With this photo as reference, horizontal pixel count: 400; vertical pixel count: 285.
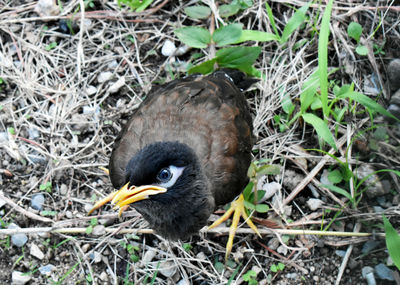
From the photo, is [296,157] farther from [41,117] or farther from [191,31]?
[41,117]

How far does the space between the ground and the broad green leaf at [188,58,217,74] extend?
0.28 meters

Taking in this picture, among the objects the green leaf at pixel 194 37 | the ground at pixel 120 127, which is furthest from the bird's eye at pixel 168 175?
the green leaf at pixel 194 37

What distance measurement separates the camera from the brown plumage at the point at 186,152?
355 centimetres

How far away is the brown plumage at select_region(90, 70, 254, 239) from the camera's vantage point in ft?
11.7

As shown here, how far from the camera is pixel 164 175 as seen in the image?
3564 millimetres

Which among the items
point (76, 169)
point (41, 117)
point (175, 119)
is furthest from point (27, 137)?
point (175, 119)

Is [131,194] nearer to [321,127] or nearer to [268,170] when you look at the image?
[268,170]

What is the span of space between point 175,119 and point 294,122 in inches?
59.6


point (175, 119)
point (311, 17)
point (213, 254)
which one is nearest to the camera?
point (175, 119)

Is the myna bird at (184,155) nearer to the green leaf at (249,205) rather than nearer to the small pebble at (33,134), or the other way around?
the green leaf at (249,205)

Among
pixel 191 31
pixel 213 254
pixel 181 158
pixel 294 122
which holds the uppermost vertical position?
pixel 191 31

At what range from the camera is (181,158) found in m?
3.57

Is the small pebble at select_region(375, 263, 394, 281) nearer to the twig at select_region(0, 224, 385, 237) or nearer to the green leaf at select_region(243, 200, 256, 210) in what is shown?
the twig at select_region(0, 224, 385, 237)

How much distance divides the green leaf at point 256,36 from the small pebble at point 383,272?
2.51m
